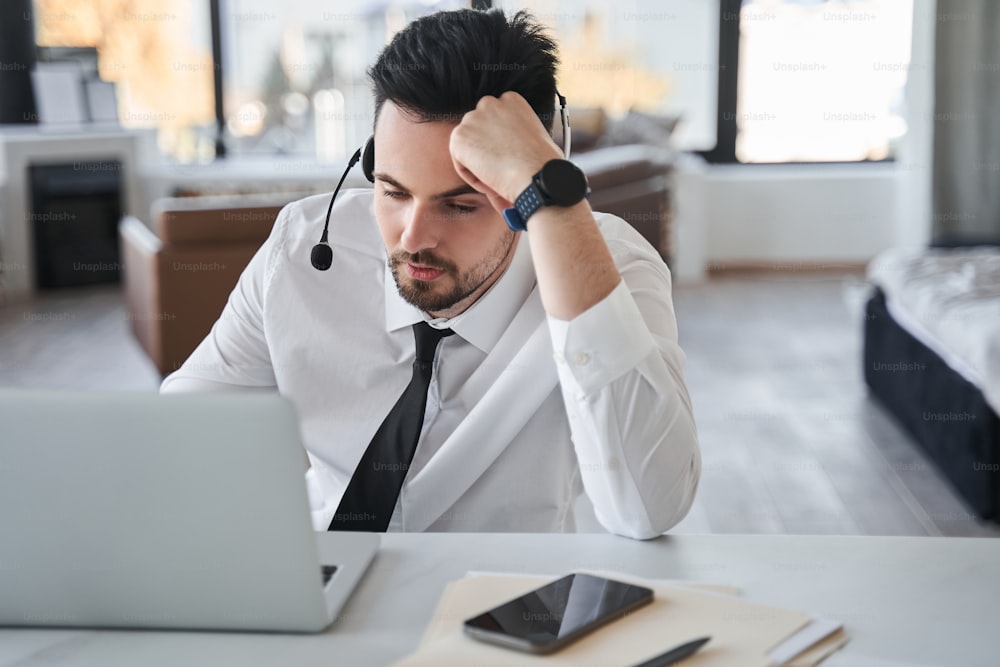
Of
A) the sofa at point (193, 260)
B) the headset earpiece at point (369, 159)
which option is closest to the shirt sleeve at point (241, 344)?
the headset earpiece at point (369, 159)

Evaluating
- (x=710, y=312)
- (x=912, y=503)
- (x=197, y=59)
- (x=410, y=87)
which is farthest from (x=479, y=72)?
(x=197, y=59)

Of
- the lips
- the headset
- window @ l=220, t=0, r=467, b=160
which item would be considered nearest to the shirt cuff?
the lips

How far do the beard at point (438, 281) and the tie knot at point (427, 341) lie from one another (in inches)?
1.2

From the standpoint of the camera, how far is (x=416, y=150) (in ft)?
4.33

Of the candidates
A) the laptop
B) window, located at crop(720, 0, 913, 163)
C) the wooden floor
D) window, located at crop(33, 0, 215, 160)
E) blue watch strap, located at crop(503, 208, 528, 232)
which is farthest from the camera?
window, located at crop(33, 0, 215, 160)

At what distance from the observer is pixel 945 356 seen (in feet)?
10.5

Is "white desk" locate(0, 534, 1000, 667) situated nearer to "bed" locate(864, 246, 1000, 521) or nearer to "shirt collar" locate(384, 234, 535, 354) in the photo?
"shirt collar" locate(384, 234, 535, 354)

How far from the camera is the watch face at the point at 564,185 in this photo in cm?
119

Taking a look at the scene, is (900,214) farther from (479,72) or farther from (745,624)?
(745,624)

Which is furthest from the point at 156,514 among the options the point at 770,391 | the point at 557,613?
the point at 770,391

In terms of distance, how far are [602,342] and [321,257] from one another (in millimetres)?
452

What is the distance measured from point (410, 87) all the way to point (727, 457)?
2.36m

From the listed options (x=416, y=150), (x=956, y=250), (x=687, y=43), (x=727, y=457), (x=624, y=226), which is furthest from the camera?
(x=687, y=43)

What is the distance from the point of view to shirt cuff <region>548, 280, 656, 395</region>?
1.15 metres
